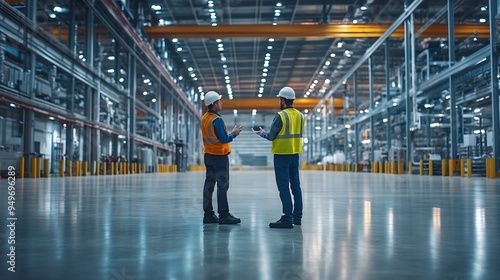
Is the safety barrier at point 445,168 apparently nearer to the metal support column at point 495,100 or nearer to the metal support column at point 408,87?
the metal support column at point 495,100

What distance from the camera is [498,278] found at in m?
2.32

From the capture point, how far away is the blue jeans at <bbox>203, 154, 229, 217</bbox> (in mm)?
4598

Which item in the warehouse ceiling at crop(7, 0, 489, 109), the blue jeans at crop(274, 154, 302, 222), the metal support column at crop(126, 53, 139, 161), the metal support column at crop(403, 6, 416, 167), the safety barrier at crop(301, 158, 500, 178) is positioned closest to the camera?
the blue jeans at crop(274, 154, 302, 222)

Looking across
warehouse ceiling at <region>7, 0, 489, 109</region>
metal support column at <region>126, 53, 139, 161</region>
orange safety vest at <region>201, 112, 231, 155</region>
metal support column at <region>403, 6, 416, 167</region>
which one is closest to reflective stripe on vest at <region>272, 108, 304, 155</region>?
orange safety vest at <region>201, 112, 231, 155</region>

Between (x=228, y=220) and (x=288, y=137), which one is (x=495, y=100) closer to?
(x=288, y=137)

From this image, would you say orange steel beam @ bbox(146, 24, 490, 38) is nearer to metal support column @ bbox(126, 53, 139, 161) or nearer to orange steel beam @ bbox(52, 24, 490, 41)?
orange steel beam @ bbox(52, 24, 490, 41)

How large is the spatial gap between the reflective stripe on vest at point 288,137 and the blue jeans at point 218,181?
1.79ft

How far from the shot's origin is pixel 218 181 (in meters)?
4.66

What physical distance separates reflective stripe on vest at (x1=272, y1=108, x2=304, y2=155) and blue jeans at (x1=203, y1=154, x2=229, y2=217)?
1.79 feet

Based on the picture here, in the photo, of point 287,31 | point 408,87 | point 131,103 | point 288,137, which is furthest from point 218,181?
point 131,103

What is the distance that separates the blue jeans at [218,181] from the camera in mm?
4598

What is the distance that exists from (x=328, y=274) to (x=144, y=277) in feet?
3.04

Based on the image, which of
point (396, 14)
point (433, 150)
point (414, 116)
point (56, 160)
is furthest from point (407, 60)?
point (56, 160)

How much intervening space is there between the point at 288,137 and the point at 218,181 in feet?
2.71
